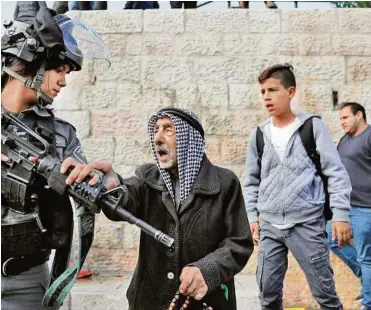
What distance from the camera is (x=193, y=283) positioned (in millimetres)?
2625

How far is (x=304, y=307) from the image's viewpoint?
224 inches

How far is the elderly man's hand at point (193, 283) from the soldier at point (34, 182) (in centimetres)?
45

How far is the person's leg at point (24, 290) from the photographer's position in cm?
267

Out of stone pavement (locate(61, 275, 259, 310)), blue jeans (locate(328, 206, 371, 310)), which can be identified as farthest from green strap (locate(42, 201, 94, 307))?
blue jeans (locate(328, 206, 371, 310))

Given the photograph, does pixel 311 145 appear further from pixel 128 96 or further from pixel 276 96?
pixel 128 96

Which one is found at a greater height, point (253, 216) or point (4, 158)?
point (4, 158)

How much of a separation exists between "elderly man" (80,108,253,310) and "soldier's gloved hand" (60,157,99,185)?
0.28 m

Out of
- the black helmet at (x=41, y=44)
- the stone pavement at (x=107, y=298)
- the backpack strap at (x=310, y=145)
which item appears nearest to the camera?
the black helmet at (x=41, y=44)

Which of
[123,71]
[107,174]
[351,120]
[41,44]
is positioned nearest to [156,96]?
[123,71]

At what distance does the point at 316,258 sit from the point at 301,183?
0.48 meters

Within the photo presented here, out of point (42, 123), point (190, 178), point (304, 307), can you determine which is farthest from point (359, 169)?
point (42, 123)

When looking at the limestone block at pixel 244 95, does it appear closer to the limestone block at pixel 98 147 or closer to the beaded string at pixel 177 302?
the limestone block at pixel 98 147

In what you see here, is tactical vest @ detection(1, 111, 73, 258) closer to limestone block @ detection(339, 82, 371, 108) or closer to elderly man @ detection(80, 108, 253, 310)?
elderly man @ detection(80, 108, 253, 310)

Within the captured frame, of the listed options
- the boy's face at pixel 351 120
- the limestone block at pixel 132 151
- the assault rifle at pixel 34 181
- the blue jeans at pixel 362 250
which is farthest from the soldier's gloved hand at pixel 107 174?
the limestone block at pixel 132 151
